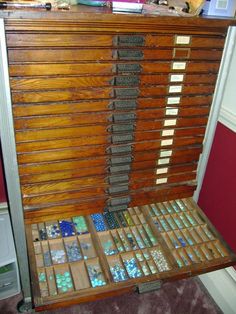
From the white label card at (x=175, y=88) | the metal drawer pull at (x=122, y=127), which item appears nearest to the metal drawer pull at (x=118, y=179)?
the metal drawer pull at (x=122, y=127)

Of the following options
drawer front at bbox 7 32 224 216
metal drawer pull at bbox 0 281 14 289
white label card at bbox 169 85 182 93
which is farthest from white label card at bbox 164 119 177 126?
metal drawer pull at bbox 0 281 14 289

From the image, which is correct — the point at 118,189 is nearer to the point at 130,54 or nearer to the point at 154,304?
the point at 130,54

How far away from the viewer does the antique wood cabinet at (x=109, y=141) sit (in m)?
1.09

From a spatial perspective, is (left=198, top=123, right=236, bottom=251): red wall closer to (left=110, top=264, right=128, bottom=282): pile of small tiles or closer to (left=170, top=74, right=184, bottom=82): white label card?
(left=170, top=74, right=184, bottom=82): white label card

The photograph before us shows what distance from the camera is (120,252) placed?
4.63 feet

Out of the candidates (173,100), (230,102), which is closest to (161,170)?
(173,100)

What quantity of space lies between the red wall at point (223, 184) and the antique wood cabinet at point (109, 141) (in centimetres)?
25

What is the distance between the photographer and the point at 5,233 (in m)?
1.76

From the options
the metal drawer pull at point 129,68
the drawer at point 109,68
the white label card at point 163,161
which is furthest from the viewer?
the white label card at point 163,161

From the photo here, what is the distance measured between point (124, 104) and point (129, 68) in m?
0.15

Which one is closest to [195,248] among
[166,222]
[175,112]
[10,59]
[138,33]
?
[166,222]

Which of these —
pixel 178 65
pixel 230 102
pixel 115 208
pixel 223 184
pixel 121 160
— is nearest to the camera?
pixel 178 65

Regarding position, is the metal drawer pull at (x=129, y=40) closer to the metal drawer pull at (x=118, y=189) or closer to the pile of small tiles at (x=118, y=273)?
the metal drawer pull at (x=118, y=189)

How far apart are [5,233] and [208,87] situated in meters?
1.34
